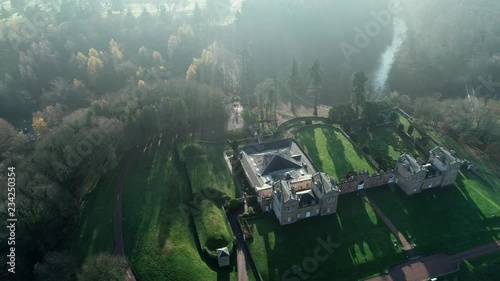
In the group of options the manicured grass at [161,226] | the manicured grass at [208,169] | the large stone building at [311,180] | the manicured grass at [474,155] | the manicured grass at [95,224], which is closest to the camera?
the manicured grass at [161,226]

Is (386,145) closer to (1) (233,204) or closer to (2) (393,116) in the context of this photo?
(2) (393,116)

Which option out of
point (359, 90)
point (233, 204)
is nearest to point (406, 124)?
point (359, 90)

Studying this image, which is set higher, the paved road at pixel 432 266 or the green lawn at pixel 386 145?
the green lawn at pixel 386 145

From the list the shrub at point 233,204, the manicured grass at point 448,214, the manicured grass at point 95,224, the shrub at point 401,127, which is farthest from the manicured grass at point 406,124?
the manicured grass at point 95,224

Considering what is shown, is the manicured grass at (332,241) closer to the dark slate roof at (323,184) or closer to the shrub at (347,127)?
the dark slate roof at (323,184)

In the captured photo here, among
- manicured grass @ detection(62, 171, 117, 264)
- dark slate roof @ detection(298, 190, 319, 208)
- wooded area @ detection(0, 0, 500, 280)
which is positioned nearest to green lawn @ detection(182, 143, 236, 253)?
wooded area @ detection(0, 0, 500, 280)

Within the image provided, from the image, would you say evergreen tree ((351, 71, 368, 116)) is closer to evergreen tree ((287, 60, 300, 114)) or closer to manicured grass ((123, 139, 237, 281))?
evergreen tree ((287, 60, 300, 114))
